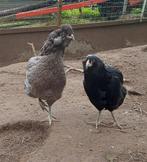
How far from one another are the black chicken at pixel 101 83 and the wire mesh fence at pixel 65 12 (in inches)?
200

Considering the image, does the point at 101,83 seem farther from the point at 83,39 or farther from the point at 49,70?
the point at 83,39

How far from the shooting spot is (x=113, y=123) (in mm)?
6449

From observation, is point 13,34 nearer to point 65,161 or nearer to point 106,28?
point 106,28

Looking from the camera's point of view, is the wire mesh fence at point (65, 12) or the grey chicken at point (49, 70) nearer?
the grey chicken at point (49, 70)

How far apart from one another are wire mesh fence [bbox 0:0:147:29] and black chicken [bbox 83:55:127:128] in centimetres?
508

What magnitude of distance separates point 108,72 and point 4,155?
1594 mm

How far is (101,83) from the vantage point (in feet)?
19.7

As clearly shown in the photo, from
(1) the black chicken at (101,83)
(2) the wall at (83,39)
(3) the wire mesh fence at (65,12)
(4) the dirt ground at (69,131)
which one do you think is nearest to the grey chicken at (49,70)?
(1) the black chicken at (101,83)

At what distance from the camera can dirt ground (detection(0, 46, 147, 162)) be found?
5535 mm

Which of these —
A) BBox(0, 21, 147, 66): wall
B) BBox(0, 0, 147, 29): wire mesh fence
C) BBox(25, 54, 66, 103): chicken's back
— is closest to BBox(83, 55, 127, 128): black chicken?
BBox(25, 54, 66, 103): chicken's back

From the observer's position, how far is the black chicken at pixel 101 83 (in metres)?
5.93

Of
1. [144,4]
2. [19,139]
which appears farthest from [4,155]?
[144,4]

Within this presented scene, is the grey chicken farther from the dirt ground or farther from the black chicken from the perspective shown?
the dirt ground

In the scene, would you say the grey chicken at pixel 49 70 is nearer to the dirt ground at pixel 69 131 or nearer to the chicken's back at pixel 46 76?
the chicken's back at pixel 46 76
